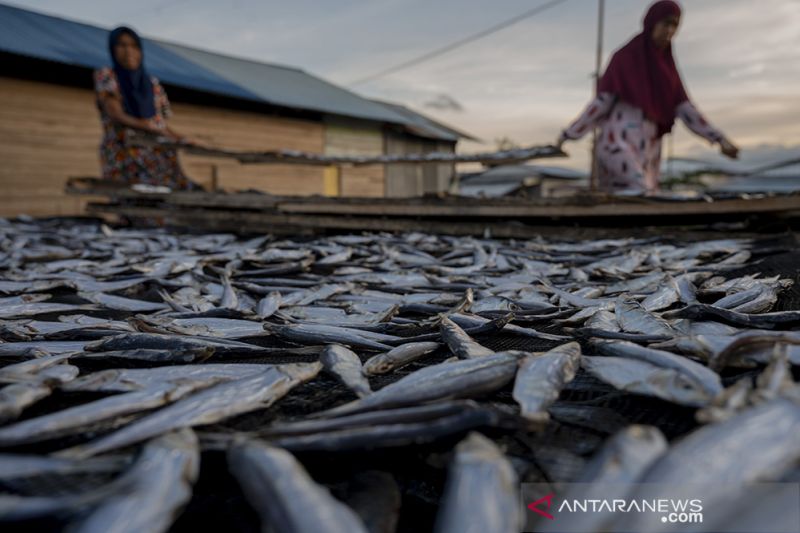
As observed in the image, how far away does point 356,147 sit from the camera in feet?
55.2

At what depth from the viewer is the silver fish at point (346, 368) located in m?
1.25

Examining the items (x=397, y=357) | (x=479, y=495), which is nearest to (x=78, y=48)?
(x=397, y=357)

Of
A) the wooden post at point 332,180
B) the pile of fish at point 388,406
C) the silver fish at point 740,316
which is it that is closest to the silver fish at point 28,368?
the pile of fish at point 388,406

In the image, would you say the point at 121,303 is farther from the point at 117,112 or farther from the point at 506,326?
the point at 117,112

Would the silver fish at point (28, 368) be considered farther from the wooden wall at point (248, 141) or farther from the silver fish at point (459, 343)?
the wooden wall at point (248, 141)

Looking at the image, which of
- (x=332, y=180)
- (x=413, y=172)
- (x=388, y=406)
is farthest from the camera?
(x=413, y=172)

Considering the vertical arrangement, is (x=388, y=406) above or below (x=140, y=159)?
below

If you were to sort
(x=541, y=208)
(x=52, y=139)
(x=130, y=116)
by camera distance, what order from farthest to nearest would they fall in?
(x=52, y=139) → (x=130, y=116) → (x=541, y=208)

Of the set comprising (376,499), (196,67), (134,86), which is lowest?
(376,499)

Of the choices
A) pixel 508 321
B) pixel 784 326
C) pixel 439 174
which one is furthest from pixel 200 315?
pixel 439 174

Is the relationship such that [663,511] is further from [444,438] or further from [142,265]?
[142,265]

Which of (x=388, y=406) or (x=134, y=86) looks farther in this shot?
(x=134, y=86)

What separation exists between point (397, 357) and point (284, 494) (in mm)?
699

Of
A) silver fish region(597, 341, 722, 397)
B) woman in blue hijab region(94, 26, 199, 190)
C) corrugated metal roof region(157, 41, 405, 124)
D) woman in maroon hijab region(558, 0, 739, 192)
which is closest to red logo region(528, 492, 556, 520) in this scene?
silver fish region(597, 341, 722, 397)
